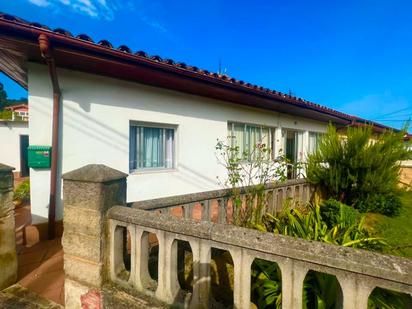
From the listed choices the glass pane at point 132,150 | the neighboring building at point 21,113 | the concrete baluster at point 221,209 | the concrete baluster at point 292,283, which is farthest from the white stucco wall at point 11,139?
the concrete baluster at point 292,283

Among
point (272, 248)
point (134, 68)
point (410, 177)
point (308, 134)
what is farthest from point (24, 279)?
point (410, 177)

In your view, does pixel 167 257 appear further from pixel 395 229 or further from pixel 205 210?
pixel 395 229

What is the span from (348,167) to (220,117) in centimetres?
347

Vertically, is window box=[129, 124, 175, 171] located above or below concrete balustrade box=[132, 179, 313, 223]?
above

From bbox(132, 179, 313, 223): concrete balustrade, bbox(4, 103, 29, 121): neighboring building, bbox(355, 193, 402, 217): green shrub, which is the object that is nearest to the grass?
bbox(355, 193, 402, 217): green shrub

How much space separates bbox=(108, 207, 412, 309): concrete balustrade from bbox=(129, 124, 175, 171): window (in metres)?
3.16

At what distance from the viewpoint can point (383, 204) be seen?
623 centimetres

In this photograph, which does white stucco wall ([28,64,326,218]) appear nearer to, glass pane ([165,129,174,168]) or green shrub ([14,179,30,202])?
glass pane ([165,129,174,168])

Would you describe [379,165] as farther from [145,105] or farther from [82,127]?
[82,127]

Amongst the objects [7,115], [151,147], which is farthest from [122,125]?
[7,115]

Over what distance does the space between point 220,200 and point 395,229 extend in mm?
4486

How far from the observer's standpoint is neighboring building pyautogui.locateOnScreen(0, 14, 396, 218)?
3.80 meters

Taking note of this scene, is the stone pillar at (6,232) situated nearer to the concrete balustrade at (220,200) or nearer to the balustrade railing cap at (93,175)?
the balustrade railing cap at (93,175)

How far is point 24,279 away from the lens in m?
2.96
